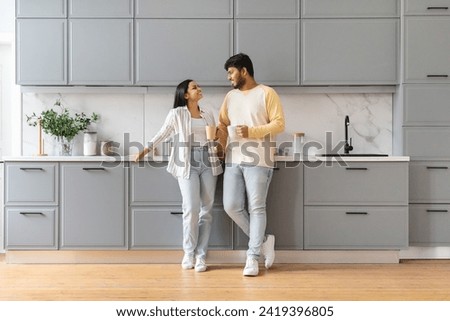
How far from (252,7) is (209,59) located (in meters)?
0.52

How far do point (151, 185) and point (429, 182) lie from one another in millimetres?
2142

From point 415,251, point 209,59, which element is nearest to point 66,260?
point 209,59

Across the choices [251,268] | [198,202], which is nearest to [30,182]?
[198,202]

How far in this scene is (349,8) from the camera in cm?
409

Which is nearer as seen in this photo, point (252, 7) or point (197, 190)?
point (197, 190)

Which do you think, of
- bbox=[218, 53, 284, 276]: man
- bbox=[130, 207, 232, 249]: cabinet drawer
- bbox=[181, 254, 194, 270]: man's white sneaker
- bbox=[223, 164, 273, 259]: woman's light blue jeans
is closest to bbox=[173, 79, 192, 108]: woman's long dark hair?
bbox=[218, 53, 284, 276]: man

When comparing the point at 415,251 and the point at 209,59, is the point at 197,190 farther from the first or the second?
the point at 415,251

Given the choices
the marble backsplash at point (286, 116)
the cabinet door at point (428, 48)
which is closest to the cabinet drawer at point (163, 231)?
the marble backsplash at point (286, 116)

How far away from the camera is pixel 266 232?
3.90 meters

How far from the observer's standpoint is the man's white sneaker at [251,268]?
3527 millimetres

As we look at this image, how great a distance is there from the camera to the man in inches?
142

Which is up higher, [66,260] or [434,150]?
[434,150]

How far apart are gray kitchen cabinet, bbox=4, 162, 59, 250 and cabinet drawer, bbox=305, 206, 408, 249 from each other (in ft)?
6.20

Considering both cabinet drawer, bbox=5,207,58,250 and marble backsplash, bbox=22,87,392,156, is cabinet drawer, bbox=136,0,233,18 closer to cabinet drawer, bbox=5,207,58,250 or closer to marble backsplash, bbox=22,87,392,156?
marble backsplash, bbox=22,87,392,156
